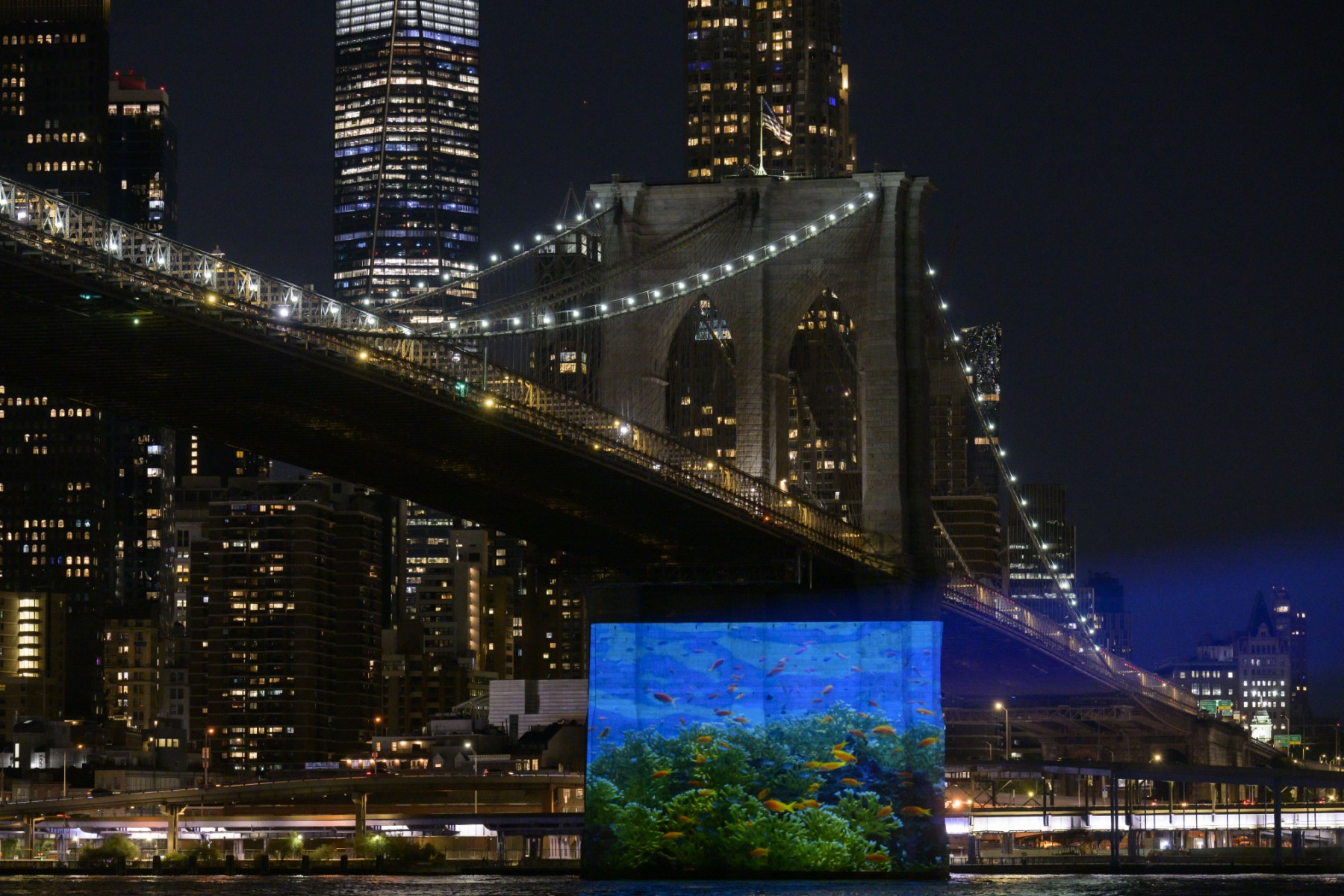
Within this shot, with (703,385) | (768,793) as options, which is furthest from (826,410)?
(768,793)

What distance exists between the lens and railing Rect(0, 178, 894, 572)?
3888 centimetres

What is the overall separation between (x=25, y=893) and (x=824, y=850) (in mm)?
20838

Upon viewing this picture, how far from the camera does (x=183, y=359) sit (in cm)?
4428

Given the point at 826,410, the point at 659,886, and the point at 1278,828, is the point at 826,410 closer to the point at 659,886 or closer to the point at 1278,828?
the point at 1278,828

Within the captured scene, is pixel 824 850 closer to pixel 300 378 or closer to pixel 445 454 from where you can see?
pixel 445 454

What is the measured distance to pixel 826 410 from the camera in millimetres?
100000

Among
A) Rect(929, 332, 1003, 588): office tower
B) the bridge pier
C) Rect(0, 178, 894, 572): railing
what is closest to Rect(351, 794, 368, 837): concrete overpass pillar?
Rect(0, 178, 894, 572): railing

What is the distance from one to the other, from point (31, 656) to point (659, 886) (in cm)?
13633

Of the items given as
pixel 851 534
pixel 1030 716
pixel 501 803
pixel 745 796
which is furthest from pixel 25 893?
pixel 1030 716

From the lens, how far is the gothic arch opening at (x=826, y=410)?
66.8m

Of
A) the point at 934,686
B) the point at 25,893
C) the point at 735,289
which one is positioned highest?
the point at 735,289

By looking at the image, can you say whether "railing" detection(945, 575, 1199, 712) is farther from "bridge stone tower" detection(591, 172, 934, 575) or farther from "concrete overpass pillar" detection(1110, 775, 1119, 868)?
"bridge stone tower" detection(591, 172, 934, 575)

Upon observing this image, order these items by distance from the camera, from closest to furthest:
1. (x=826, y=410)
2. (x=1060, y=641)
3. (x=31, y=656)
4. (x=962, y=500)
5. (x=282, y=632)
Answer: (x=1060, y=641) < (x=826, y=410) < (x=962, y=500) < (x=282, y=632) < (x=31, y=656)

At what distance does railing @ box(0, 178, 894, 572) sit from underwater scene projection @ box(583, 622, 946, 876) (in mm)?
3017
